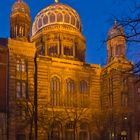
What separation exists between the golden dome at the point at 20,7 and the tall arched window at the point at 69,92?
12297 mm

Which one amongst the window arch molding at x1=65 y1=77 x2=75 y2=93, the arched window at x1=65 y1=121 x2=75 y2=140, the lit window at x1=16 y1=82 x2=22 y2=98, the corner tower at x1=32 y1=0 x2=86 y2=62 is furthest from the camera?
the corner tower at x1=32 y1=0 x2=86 y2=62

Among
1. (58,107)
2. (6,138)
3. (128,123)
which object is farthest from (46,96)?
(128,123)

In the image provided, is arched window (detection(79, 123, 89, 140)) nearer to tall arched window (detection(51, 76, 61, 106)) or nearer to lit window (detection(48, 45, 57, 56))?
tall arched window (detection(51, 76, 61, 106))

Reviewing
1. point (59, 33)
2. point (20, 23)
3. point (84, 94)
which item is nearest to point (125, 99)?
point (84, 94)

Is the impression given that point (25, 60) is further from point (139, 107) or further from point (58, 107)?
point (139, 107)

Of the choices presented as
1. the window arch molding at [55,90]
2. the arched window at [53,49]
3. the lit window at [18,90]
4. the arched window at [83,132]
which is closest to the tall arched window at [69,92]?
the window arch molding at [55,90]

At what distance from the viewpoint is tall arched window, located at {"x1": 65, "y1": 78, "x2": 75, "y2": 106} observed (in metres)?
61.9

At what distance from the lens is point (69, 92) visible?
62.8 meters

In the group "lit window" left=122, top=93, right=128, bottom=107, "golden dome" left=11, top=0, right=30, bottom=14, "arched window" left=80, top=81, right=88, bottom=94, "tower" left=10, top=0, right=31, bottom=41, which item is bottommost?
"lit window" left=122, top=93, right=128, bottom=107

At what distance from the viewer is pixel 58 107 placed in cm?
6031

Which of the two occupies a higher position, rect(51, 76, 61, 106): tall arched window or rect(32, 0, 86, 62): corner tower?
rect(32, 0, 86, 62): corner tower

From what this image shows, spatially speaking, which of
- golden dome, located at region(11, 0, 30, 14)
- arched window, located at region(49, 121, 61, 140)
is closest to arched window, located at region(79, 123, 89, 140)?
arched window, located at region(49, 121, 61, 140)

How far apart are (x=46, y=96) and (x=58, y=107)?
9.63ft

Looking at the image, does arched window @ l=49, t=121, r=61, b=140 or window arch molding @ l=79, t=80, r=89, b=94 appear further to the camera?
window arch molding @ l=79, t=80, r=89, b=94
